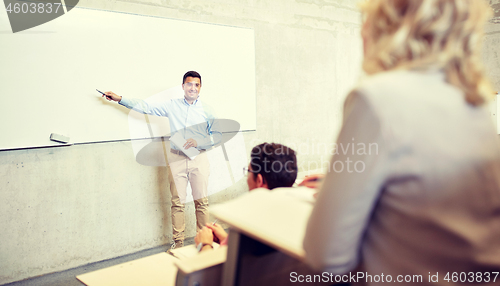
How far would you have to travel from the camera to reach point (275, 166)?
65.8 inches

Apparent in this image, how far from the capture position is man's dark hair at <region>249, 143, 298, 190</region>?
167 cm

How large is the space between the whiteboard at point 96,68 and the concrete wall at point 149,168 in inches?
5.4

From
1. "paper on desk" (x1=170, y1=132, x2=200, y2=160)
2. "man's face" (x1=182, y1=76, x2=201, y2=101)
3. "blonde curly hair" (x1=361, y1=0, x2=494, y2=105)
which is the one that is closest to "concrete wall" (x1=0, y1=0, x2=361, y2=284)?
"paper on desk" (x1=170, y1=132, x2=200, y2=160)

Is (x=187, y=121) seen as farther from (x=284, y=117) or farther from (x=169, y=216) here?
(x=284, y=117)

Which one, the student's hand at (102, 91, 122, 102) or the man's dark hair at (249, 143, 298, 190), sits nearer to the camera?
the man's dark hair at (249, 143, 298, 190)

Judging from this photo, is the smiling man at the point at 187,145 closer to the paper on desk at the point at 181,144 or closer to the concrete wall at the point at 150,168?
the paper on desk at the point at 181,144

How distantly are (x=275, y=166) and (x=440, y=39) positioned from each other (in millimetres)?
1124

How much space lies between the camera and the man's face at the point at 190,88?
11.4 ft

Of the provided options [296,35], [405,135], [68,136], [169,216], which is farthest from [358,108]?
[296,35]

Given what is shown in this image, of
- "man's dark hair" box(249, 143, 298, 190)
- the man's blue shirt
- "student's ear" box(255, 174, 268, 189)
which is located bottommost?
"student's ear" box(255, 174, 268, 189)

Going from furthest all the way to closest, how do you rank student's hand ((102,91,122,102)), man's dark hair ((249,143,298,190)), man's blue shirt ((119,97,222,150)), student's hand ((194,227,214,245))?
man's blue shirt ((119,97,222,150)) → student's hand ((102,91,122,102)) → man's dark hair ((249,143,298,190)) → student's hand ((194,227,214,245))

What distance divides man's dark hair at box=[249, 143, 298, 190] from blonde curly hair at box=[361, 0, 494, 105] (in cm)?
107

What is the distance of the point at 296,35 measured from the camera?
4.36 metres

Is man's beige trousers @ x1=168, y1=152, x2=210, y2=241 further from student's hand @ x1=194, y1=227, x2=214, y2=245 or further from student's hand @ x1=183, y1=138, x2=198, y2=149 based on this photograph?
student's hand @ x1=194, y1=227, x2=214, y2=245
